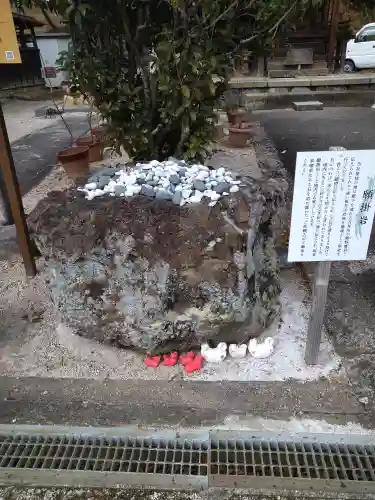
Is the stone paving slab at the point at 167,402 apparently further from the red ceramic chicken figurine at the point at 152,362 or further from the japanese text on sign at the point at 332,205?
the japanese text on sign at the point at 332,205

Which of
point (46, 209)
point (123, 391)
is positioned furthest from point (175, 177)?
point (123, 391)

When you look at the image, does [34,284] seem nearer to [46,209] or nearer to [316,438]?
[46,209]

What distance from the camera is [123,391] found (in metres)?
2.39

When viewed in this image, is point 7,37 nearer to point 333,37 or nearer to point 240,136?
point 240,136

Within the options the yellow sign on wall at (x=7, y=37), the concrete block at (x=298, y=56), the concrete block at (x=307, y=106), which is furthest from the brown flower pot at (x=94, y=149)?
the concrete block at (x=298, y=56)

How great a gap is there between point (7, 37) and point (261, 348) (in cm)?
275

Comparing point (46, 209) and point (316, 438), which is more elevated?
point (46, 209)

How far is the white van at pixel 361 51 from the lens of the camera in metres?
13.4

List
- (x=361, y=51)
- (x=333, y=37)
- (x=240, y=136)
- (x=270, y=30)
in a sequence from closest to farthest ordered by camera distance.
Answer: (x=270, y=30) → (x=240, y=136) → (x=333, y=37) → (x=361, y=51)

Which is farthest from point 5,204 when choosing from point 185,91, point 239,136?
point 239,136

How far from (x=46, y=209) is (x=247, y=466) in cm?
183

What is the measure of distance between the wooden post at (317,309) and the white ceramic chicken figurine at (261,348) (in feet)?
0.75

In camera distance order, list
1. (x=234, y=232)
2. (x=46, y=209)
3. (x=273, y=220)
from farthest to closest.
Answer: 1. (x=273, y=220)
2. (x=46, y=209)
3. (x=234, y=232)

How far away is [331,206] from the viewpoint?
2080 millimetres
